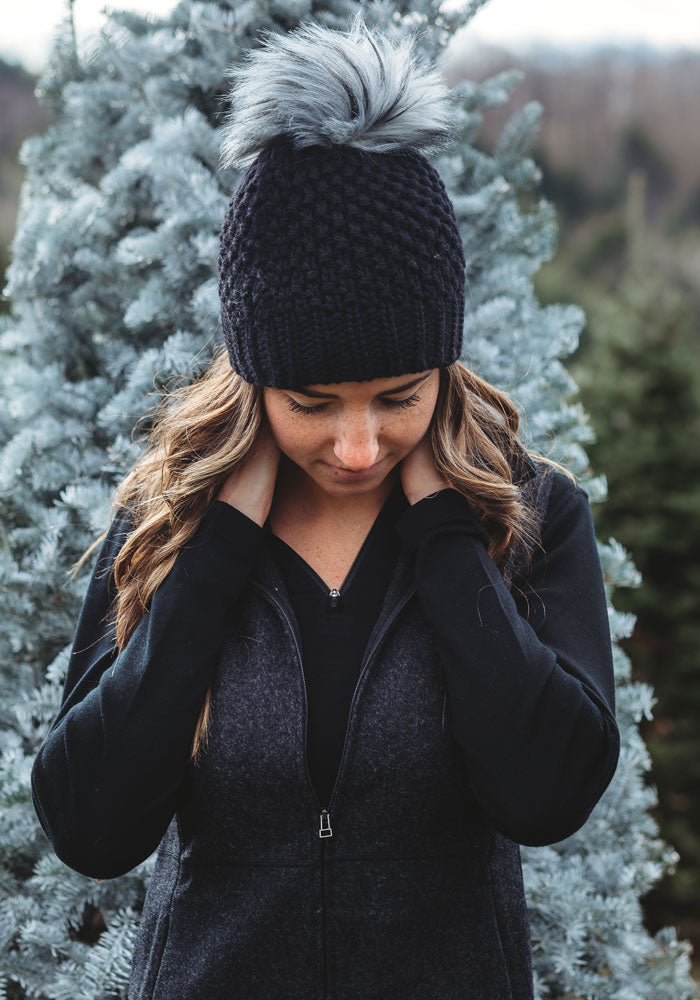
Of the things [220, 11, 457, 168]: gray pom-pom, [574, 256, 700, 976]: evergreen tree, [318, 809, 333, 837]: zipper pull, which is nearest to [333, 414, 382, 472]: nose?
[220, 11, 457, 168]: gray pom-pom

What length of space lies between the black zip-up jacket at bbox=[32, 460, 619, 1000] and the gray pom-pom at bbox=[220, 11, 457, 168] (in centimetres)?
59

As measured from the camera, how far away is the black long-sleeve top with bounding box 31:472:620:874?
139 centimetres

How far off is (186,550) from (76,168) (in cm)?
126

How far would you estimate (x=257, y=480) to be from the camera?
1.61 meters

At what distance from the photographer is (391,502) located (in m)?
1.66

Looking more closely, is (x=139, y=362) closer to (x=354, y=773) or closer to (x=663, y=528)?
(x=354, y=773)

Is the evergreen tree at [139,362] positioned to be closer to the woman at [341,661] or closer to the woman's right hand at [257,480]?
the woman's right hand at [257,480]

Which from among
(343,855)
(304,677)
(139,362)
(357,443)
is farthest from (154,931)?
(139,362)

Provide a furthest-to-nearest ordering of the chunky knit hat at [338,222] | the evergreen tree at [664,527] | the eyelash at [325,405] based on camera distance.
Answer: the evergreen tree at [664,527] → the eyelash at [325,405] → the chunky knit hat at [338,222]

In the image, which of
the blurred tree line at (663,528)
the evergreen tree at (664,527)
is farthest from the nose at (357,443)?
the blurred tree line at (663,528)

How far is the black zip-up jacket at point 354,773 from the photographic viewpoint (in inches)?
55.6

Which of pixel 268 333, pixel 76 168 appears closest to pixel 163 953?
pixel 268 333

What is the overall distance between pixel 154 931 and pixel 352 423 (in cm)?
90

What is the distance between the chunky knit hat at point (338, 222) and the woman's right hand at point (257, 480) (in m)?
0.19
